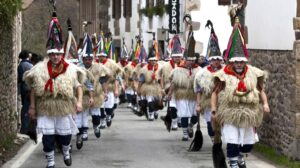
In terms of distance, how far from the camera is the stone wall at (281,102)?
14000 mm

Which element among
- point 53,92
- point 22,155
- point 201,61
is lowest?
point 22,155

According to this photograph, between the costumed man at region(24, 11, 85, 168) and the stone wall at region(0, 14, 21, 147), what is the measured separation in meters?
2.54

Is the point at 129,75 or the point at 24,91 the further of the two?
the point at 129,75

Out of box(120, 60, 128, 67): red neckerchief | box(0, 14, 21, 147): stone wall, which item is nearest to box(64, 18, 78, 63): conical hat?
box(0, 14, 21, 147): stone wall

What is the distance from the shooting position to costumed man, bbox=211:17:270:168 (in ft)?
40.4

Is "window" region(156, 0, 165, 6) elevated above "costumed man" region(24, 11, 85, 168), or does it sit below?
above

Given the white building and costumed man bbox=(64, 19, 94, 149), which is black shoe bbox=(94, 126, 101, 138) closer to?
costumed man bbox=(64, 19, 94, 149)

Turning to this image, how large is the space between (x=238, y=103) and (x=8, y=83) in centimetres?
643

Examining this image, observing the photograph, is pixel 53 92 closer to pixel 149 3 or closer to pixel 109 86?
pixel 109 86

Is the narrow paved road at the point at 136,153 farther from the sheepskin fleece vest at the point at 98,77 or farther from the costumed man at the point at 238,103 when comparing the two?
the costumed man at the point at 238,103

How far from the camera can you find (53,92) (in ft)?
42.3

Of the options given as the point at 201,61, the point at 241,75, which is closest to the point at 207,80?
the point at 241,75

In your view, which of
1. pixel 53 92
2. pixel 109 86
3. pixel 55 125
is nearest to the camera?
pixel 53 92

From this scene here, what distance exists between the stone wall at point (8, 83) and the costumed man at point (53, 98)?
254cm
